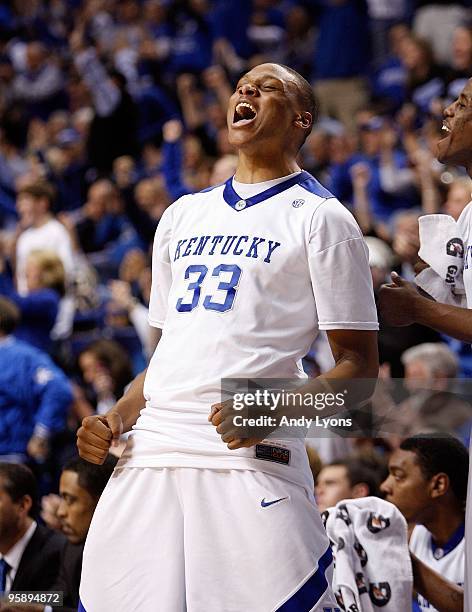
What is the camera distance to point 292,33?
11703 millimetres

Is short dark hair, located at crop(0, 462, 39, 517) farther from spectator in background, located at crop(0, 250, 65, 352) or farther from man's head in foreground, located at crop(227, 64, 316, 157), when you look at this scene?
spectator in background, located at crop(0, 250, 65, 352)

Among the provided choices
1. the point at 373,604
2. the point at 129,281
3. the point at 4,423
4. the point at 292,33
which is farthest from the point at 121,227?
the point at 373,604

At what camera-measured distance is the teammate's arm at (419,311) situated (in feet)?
9.63

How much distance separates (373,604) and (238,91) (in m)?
1.57

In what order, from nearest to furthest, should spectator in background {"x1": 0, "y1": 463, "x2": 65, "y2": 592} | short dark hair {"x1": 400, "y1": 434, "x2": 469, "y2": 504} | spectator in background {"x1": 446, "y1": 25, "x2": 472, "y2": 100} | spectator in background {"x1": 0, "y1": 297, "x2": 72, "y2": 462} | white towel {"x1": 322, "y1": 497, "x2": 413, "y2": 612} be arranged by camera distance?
white towel {"x1": 322, "y1": 497, "x2": 413, "y2": 612}
short dark hair {"x1": 400, "y1": 434, "x2": 469, "y2": 504}
spectator in background {"x1": 0, "y1": 463, "x2": 65, "y2": 592}
spectator in background {"x1": 0, "y1": 297, "x2": 72, "y2": 462}
spectator in background {"x1": 446, "y1": 25, "x2": 472, "y2": 100}

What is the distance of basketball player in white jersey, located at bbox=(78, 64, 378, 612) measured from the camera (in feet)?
8.89

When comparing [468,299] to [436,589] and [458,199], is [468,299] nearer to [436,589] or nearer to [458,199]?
[436,589]

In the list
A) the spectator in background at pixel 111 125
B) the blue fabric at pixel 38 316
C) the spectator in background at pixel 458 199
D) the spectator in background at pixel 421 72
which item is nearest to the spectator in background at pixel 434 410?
the spectator in background at pixel 458 199

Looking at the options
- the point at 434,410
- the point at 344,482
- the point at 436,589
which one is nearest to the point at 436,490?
the point at 436,589

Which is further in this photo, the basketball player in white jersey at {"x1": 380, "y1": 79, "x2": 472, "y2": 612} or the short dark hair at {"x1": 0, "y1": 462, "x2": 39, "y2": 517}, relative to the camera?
the short dark hair at {"x1": 0, "y1": 462, "x2": 39, "y2": 517}

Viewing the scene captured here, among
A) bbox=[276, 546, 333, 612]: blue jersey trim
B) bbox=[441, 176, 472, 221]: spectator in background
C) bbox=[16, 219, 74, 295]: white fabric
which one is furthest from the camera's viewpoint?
bbox=[16, 219, 74, 295]: white fabric

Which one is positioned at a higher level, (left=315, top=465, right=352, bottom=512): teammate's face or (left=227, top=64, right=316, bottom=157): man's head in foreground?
(left=227, top=64, right=316, bottom=157): man's head in foreground

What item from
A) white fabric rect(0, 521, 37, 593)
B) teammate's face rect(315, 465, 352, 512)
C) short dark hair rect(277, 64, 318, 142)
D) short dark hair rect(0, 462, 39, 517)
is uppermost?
short dark hair rect(277, 64, 318, 142)

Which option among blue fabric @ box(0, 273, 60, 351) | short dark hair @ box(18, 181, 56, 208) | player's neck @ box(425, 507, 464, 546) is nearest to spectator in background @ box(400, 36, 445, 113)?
short dark hair @ box(18, 181, 56, 208)
